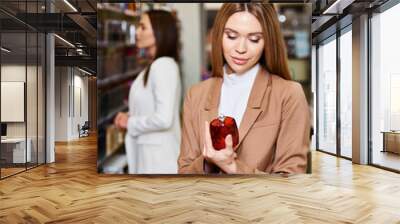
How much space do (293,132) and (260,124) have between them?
33 cm

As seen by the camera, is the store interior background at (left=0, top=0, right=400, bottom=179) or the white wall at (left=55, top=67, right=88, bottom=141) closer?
the store interior background at (left=0, top=0, right=400, bottom=179)

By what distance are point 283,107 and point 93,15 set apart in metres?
5.00

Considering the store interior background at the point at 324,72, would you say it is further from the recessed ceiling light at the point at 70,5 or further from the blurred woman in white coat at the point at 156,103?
the blurred woman in white coat at the point at 156,103

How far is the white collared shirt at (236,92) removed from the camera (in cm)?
403

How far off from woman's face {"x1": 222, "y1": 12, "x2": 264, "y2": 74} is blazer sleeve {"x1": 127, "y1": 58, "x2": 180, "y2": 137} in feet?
1.80

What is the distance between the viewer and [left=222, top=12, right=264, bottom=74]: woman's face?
3.99 metres

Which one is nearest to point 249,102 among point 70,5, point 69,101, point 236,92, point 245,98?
point 245,98

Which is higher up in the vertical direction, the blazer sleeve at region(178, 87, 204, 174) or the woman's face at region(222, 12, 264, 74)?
the woman's face at region(222, 12, 264, 74)

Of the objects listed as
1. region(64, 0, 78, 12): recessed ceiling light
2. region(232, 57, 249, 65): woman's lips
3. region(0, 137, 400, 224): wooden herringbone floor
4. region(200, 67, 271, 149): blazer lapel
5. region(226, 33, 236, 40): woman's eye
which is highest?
region(64, 0, 78, 12): recessed ceiling light

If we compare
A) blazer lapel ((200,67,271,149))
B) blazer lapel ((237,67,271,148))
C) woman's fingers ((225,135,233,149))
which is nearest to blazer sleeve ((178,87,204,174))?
blazer lapel ((200,67,271,149))

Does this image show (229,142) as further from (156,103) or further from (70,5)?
(70,5)

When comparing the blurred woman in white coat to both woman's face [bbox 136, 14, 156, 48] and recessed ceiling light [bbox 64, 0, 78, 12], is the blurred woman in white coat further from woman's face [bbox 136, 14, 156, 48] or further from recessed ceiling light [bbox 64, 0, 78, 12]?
recessed ceiling light [bbox 64, 0, 78, 12]

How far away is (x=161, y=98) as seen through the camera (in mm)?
3951

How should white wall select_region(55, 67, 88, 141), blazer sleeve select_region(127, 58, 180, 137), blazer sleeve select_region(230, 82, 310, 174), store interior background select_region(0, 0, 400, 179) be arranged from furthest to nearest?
white wall select_region(55, 67, 88, 141) → store interior background select_region(0, 0, 400, 179) → blazer sleeve select_region(230, 82, 310, 174) → blazer sleeve select_region(127, 58, 180, 137)
